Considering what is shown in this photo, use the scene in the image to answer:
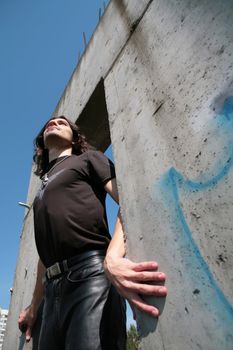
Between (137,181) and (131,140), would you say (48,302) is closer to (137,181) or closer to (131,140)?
(137,181)

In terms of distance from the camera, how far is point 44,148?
9.31 ft

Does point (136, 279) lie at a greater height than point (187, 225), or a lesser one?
lesser

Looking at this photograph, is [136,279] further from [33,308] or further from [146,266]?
[33,308]

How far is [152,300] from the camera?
1220 millimetres

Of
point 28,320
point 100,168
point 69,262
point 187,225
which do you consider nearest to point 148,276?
point 187,225

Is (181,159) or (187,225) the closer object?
(187,225)

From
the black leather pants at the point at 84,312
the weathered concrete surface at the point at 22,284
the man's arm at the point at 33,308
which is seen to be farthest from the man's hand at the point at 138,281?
the weathered concrete surface at the point at 22,284

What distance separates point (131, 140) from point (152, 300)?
93cm

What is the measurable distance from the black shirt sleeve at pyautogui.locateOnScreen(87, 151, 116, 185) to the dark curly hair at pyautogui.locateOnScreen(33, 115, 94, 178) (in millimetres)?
620

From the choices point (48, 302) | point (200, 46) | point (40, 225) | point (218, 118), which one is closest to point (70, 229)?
point (40, 225)

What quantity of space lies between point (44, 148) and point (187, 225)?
200cm

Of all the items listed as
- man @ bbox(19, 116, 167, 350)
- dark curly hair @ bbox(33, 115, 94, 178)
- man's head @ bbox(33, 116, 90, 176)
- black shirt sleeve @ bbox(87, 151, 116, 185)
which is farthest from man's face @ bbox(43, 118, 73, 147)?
black shirt sleeve @ bbox(87, 151, 116, 185)

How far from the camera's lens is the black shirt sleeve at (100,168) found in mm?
1771

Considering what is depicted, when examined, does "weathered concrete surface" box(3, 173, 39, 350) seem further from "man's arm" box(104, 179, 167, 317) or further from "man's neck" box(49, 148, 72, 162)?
"man's arm" box(104, 179, 167, 317)
